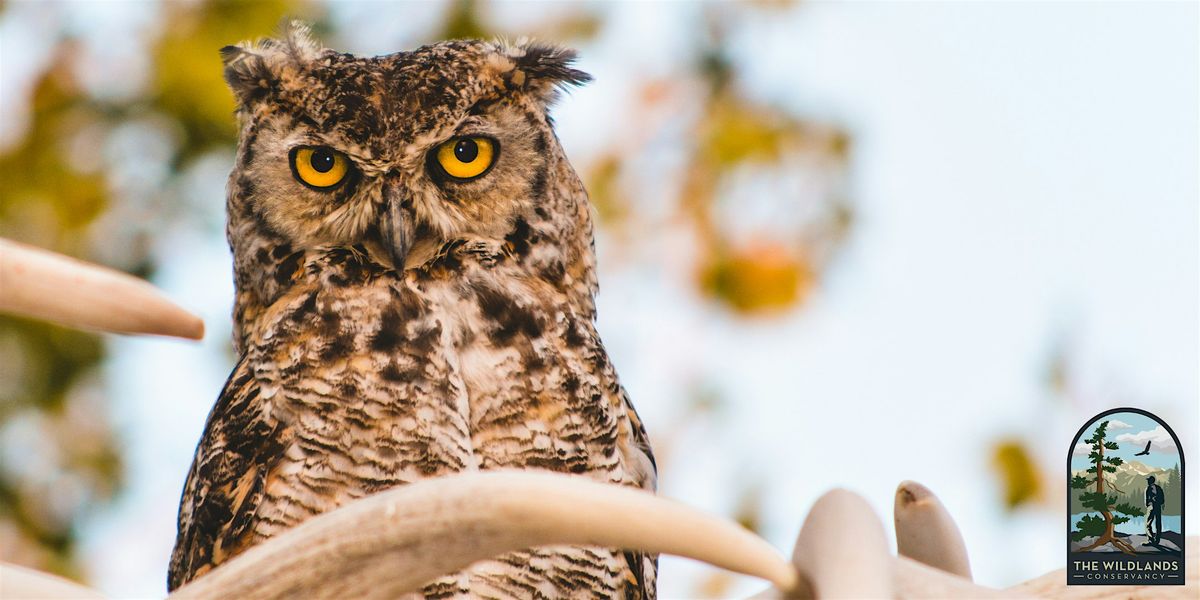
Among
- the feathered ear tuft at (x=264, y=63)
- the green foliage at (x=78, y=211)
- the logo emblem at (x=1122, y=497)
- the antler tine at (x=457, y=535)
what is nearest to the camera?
the antler tine at (x=457, y=535)

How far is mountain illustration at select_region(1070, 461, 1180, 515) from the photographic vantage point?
100 cm

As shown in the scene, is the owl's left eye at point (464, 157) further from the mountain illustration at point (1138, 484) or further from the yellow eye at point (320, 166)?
the mountain illustration at point (1138, 484)

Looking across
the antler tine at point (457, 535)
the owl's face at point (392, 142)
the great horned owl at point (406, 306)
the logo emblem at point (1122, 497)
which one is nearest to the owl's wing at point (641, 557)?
the great horned owl at point (406, 306)

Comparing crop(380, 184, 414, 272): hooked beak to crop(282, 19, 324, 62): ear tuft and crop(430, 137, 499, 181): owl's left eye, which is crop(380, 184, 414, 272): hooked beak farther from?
crop(282, 19, 324, 62): ear tuft

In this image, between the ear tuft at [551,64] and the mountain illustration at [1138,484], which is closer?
the mountain illustration at [1138,484]

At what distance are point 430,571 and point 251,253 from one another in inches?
41.3

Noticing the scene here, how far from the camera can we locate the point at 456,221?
4.78ft

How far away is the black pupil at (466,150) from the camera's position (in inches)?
58.2

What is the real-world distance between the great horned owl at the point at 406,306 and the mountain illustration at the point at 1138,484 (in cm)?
57

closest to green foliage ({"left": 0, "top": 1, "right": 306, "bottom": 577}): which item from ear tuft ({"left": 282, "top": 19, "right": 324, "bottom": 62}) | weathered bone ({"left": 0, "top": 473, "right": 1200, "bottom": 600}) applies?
ear tuft ({"left": 282, "top": 19, "right": 324, "bottom": 62})

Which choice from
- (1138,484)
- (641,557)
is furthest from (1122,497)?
(641,557)

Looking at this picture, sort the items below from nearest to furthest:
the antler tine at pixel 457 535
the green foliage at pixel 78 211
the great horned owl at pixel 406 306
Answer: the antler tine at pixel 457 535
the great horned owl at pixel 406 306
the green foliage at pixel 78 211

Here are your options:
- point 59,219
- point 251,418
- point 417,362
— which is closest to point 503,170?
point 417,362

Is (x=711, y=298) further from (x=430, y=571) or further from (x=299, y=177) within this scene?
(x=430, y=571)
